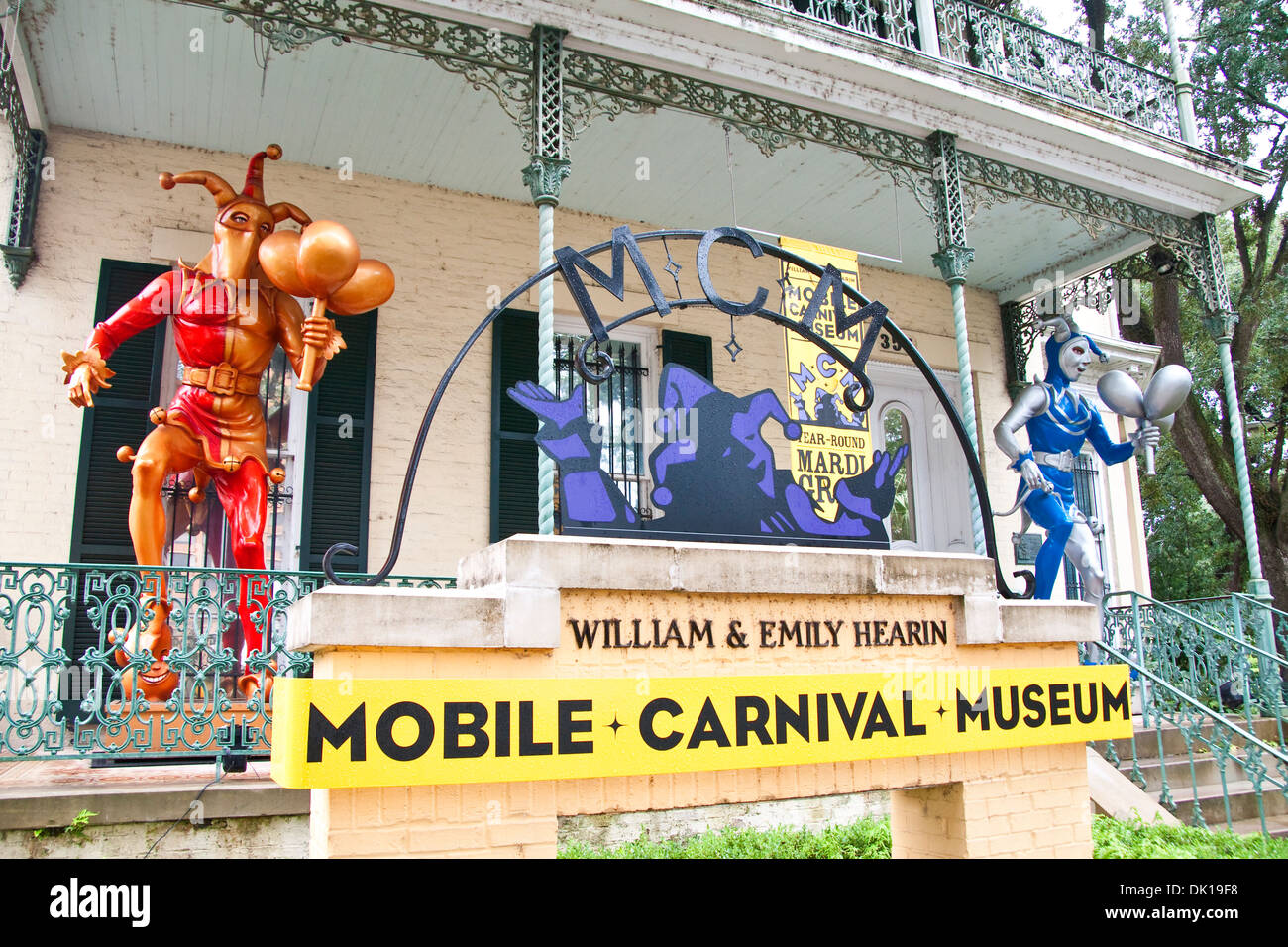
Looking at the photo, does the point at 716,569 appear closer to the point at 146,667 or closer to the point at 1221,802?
the point at 146,667

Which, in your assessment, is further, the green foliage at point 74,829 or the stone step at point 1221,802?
the stone step at point 1221,802

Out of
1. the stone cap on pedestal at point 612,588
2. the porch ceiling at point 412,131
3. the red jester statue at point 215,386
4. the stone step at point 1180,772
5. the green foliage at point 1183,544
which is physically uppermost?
the porch ceiling at point 412,131

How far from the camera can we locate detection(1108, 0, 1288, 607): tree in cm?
1216

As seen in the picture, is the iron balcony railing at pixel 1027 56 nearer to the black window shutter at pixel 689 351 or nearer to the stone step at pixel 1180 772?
the black window shutter at pixel 689 351

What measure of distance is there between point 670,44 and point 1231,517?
955 cm

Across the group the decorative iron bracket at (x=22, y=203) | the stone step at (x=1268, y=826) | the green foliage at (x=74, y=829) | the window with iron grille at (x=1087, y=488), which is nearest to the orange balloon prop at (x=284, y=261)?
the green foliage at (x=74, y=829)

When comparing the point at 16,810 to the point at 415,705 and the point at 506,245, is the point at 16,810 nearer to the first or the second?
the point at 415,705

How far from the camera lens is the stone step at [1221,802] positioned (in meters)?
6.40

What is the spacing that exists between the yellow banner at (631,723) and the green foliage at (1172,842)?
1832mm

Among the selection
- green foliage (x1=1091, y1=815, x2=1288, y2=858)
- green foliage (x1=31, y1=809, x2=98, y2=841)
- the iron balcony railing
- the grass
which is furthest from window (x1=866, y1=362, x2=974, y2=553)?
green foliage (x1=31, y1=809, x2=98, y2=841)

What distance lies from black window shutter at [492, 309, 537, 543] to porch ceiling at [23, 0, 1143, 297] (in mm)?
→ 1275

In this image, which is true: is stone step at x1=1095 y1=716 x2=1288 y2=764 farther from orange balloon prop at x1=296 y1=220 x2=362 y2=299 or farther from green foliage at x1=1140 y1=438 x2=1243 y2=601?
green foliage at x1=1140 y1=438 x2=1243 y2=601

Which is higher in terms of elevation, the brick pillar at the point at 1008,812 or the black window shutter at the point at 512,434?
the black window shutter at the point at 512,434

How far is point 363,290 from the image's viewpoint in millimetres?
5035
